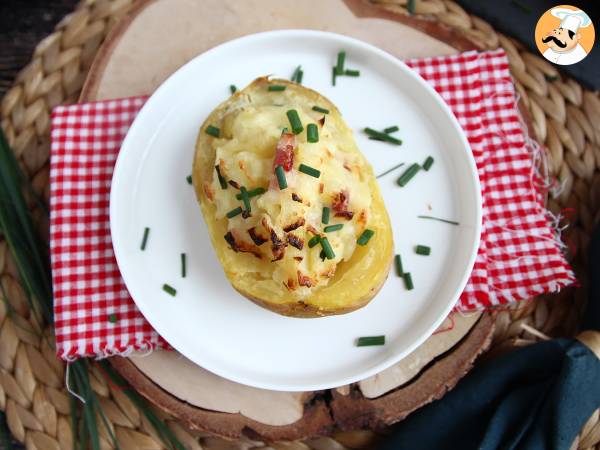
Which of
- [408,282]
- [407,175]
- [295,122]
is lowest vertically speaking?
[408,282]

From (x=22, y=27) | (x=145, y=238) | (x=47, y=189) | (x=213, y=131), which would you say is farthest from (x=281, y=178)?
(x=22, y=27)

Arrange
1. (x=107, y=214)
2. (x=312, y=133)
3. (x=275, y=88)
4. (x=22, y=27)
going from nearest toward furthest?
(x=312, y=133), (x=275, y=88), (x=107, y=214), (x=22, y=27)

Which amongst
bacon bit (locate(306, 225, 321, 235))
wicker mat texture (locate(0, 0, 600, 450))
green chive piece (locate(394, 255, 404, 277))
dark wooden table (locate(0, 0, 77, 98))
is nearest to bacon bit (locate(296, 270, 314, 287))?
bacon bit (locate(306, 225, 321, 235))

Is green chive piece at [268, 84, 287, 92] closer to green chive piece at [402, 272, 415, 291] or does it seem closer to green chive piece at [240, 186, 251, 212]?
green chive piece at [240, 186, 251, 212]

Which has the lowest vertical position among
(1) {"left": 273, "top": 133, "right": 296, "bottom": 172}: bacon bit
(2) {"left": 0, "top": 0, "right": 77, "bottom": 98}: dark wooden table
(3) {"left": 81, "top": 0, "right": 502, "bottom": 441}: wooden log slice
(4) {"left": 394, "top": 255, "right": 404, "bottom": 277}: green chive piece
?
(3) {"left": 81, "top": 0, "right": 502, "bottom": 441}: wooden log slice

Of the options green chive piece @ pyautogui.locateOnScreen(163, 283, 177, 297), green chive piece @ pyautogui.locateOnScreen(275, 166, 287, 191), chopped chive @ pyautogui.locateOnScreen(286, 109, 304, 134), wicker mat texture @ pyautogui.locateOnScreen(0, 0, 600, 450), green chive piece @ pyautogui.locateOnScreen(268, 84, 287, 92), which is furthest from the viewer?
wicker mat texture @ pyautogui.locateOnScreen(0, 0, 600, 450)

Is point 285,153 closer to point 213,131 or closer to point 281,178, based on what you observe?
point 281,178

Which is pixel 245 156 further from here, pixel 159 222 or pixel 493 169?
pixel 493 169
